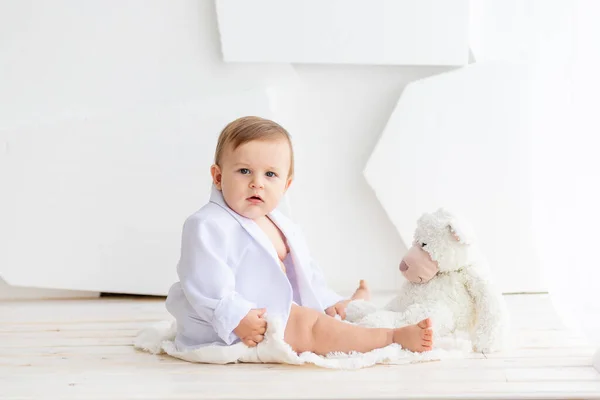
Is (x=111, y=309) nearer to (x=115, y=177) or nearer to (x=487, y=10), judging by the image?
(x=115, y=177)

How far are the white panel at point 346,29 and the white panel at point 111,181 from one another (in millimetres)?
152

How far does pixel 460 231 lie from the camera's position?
69.7 inches

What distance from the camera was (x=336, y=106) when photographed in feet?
8.15

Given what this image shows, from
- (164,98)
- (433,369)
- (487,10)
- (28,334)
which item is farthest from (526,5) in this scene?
(28,334)

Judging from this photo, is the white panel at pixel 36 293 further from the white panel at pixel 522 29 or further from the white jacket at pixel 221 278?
the white panel at pixel 522 29

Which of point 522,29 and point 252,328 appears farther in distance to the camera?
point 522,29

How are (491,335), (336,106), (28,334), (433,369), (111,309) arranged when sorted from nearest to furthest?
(433,369), (491,335), (28,334), (111,309), (336,106)

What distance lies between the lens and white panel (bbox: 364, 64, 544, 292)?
2.42m

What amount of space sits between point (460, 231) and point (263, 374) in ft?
1.73

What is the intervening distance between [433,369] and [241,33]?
3.97ft

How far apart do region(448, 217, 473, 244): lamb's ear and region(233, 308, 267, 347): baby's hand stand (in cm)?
45

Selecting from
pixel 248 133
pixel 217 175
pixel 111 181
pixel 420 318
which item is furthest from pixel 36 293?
pixel 420 318

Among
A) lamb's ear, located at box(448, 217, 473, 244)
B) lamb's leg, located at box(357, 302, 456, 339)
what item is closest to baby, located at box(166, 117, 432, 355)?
lamb's leg, located at box(357, 302, 456, 339)

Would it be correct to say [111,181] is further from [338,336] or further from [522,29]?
[522,29]
